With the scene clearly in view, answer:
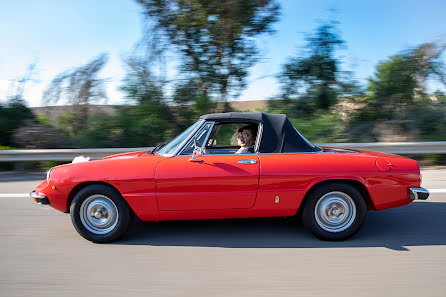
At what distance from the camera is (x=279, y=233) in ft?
13.5

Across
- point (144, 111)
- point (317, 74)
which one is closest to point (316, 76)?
point (317, 74)

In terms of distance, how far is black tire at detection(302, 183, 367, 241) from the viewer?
12.6 feet

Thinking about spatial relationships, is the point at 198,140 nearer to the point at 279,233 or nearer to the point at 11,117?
the point at 279,233

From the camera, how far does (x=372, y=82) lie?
11133 mm

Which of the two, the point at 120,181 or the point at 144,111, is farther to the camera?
the point at 144,111

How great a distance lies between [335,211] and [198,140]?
1675 millimetres

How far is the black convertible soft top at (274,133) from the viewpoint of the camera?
159 inches

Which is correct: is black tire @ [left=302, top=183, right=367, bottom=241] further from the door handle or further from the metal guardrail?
the metal guardrail

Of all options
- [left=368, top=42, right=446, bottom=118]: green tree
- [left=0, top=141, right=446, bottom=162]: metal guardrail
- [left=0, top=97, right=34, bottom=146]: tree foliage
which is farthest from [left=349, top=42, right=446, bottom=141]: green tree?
[left=0, top=97, right=34, bottom=146]: tree foliage

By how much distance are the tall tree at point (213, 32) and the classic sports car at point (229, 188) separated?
740cm

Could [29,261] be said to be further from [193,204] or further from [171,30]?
[171,30]

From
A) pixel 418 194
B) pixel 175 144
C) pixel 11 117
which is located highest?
pixel 11 117

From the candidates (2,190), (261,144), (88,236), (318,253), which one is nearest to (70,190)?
(88,236)

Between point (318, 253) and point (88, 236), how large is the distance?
2392 mm
